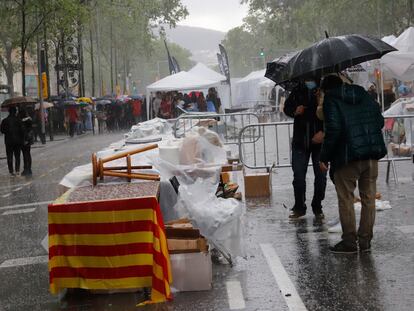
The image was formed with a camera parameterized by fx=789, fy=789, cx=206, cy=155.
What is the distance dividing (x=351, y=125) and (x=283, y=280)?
5.43 feet

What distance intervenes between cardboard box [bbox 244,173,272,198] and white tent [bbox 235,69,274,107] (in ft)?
113

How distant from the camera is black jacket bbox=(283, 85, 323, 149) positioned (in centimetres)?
952

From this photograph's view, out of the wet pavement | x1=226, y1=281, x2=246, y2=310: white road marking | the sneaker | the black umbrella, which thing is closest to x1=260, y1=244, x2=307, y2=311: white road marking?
the wet pavement

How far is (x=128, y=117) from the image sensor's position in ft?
162

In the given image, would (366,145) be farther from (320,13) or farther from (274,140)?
(320,13)

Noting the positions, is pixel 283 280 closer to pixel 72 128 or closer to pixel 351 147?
pixel 351 147

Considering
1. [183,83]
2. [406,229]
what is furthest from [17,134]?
[183,83]

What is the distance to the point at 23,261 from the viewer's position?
8.48 m

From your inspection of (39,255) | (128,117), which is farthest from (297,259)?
(128,117)

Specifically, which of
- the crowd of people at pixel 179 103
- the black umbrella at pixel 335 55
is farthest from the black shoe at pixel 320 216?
the crowd of people at pixel 179 103

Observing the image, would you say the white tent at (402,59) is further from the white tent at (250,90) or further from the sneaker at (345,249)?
the white tent at (250,90)

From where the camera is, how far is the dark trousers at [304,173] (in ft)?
31.7

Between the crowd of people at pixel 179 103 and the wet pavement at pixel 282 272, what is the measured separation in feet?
70.4

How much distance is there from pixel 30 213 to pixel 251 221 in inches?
162
